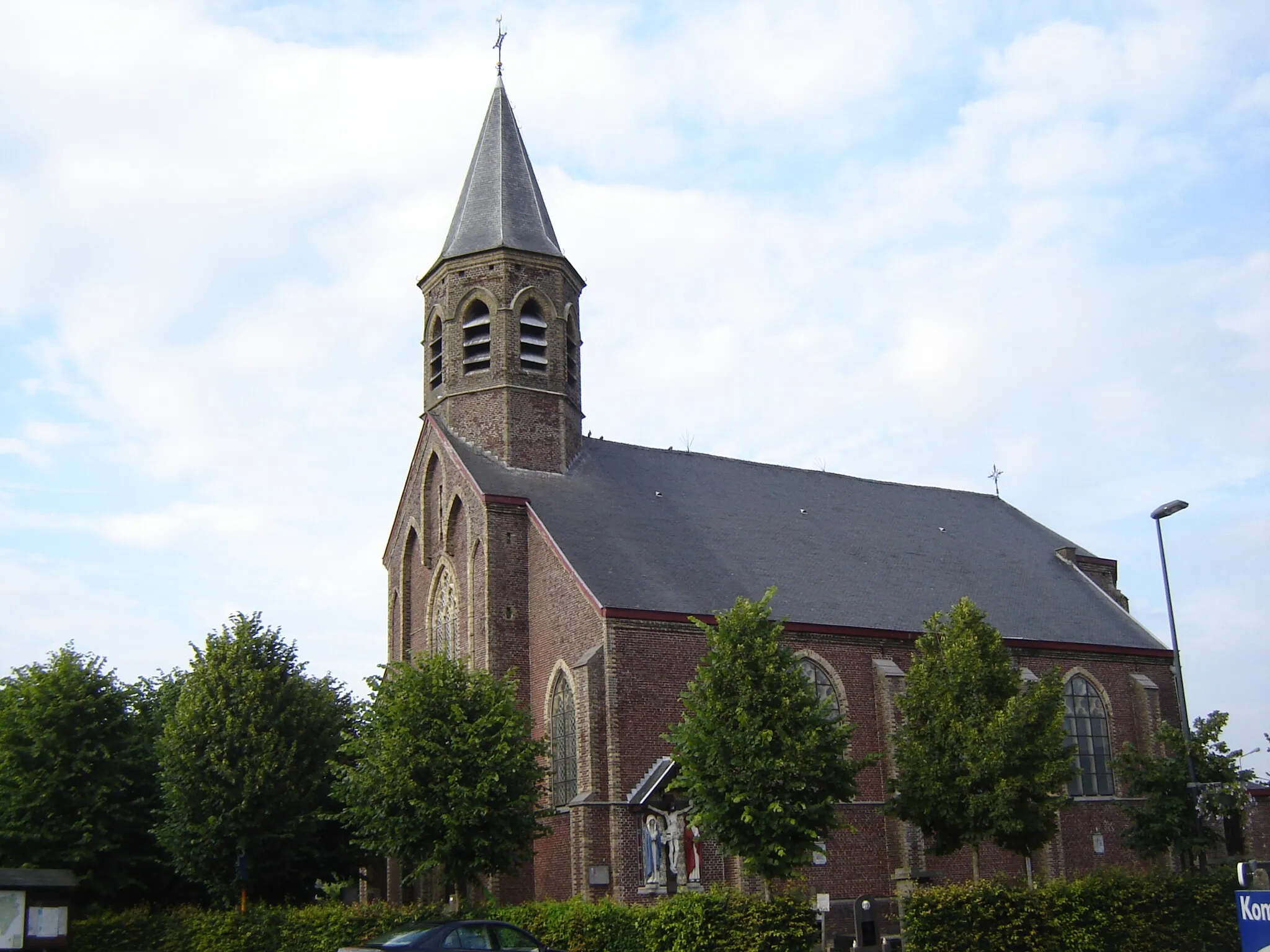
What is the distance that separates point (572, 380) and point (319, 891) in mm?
13859

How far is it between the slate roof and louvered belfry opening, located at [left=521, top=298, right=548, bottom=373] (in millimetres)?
2540

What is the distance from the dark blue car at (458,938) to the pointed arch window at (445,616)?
13.2m

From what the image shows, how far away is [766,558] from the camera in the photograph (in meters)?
30.8

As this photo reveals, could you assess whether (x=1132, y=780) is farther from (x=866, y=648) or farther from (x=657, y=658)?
(x=657, y=658)

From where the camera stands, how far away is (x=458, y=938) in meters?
16.6

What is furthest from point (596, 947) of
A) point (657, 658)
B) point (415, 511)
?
point (415, 511)

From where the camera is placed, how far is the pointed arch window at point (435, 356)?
33.3 m

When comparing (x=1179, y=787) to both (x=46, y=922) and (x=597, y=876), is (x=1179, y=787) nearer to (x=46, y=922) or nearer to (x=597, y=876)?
(x=597, y=876)

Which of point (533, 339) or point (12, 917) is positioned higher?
point (533, 339)

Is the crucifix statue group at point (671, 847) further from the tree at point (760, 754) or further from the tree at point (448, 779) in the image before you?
the tree at point (760, 754)

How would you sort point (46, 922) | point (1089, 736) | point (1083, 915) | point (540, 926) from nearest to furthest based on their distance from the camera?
Answer: point (540, 926)
point (1083, 915)
point (46, 922)
point (1089, 736)

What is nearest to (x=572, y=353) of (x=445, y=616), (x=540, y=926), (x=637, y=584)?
(x=445, y=616)

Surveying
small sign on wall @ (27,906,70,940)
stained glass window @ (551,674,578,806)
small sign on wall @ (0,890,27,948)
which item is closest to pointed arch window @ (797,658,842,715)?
stained glass window @ (551,674,578,806)

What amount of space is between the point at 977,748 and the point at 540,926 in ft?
29.4
